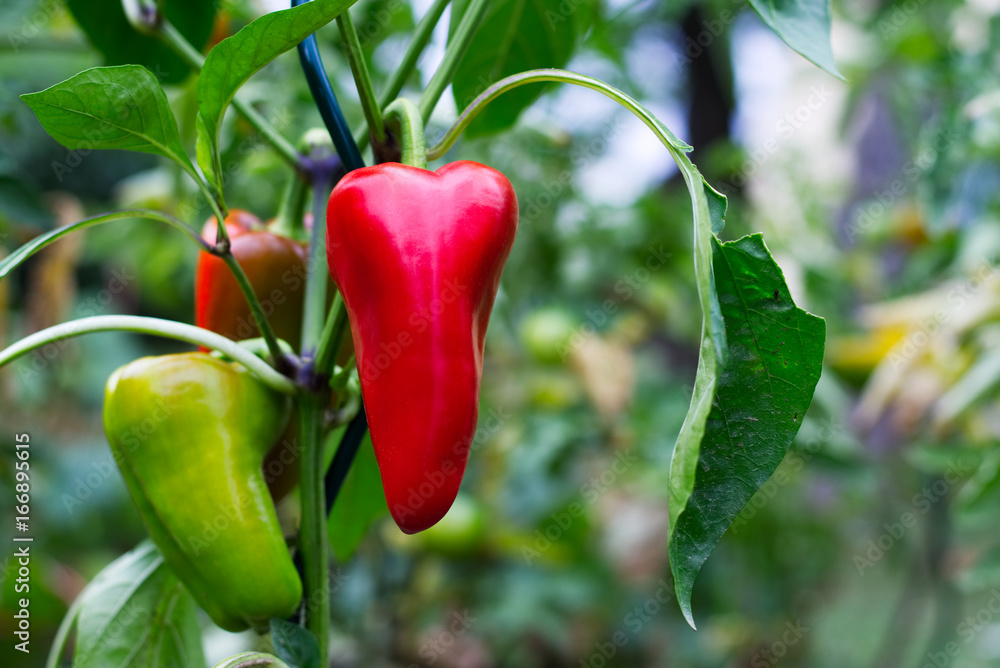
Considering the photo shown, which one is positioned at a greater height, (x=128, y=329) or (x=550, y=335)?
(x=128, y=329)

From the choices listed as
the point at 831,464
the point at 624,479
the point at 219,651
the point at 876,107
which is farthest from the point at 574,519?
the point at 876,107

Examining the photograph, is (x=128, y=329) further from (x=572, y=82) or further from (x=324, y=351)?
(x=572, y=82)

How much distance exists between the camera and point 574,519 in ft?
4.07

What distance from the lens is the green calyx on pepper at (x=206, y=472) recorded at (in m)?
0.30

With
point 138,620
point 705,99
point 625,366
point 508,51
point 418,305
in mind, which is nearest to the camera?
point 418,305

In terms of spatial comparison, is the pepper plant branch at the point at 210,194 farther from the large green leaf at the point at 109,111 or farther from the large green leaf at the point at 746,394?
the large green leaf at the point at 746,394

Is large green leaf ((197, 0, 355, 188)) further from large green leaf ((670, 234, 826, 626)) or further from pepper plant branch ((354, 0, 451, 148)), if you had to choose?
large green leaf ((670, 234, 826, 626))

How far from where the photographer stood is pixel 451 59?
1.08ft

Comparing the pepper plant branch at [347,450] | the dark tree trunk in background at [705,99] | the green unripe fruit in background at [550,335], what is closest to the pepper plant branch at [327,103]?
the pepper plant branch at [347,450]

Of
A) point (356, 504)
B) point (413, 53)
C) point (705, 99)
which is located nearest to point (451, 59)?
point (413, 53)

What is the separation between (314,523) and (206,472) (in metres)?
0.05

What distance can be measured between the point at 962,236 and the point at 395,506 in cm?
100

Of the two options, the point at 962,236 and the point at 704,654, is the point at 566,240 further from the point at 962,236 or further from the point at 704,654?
the point at 704,654

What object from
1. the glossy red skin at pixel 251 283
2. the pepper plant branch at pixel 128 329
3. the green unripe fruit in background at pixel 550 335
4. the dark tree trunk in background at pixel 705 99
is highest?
the pepper plant branch at pixel 128 329
